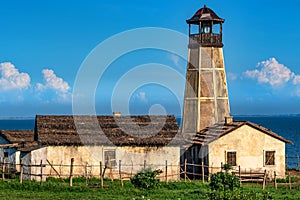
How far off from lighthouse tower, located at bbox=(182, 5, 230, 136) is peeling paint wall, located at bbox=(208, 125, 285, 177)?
588 cm

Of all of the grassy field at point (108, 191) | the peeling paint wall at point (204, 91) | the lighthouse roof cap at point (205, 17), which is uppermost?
the lighthouse roof cap at point (205, 17)

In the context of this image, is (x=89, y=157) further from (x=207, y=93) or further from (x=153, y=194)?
(x=207, y=93)

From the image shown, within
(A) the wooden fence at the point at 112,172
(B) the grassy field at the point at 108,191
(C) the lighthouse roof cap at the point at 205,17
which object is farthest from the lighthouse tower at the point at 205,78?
(B) the grassy field at the point at 108,191

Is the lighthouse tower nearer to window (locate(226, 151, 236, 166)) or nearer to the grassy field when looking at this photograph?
window (locate(226, 151, 236, 166))

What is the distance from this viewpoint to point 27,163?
1309 inches

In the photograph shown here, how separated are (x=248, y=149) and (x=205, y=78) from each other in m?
8.10

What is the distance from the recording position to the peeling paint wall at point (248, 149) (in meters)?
36.8

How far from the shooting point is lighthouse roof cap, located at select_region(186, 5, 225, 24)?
43188 mm

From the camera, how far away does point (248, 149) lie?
37.1 m

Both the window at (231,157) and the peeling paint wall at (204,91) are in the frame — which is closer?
the window at (231,157)

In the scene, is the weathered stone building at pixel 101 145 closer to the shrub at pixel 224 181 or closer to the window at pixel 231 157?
the window at pixel 231 157

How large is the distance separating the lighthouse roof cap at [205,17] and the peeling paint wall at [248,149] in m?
9.59

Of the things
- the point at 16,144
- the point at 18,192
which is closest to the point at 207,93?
the point at 16,144

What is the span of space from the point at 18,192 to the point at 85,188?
3.23m
